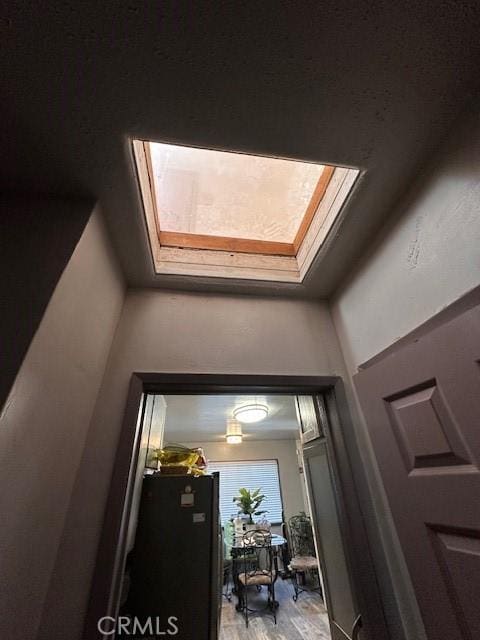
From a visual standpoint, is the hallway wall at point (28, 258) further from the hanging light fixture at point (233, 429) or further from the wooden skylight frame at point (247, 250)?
the hanging light fixture at point (233, 429)

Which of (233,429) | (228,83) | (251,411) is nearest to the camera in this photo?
(228,83)

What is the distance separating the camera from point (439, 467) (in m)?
0.74

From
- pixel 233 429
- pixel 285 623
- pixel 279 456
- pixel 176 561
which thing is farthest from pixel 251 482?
pixel 176 561

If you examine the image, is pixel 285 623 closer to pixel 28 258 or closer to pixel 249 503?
pixel 249 503

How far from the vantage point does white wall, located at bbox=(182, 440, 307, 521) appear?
17.5ft

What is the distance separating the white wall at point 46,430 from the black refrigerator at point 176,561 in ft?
2.71

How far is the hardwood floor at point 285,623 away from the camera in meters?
2.71

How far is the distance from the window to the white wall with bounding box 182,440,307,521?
96mm

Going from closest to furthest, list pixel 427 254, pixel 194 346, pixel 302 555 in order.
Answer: pixel 427 254 < pixel 194 346 < pixel 302 555

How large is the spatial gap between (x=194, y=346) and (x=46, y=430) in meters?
0.65

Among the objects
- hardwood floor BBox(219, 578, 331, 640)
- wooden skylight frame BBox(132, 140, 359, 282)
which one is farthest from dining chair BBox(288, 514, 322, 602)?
wooden skylight frame BBox(132, 140, 359, 282)

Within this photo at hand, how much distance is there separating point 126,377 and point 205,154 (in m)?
0.99

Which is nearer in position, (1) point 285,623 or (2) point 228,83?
(2) point 228,83

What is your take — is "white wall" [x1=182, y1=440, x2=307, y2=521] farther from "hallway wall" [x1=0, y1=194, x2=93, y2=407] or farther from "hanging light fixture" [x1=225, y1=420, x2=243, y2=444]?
"hallway wall" [x1=0, y1=194, x2=93, y2=407]
